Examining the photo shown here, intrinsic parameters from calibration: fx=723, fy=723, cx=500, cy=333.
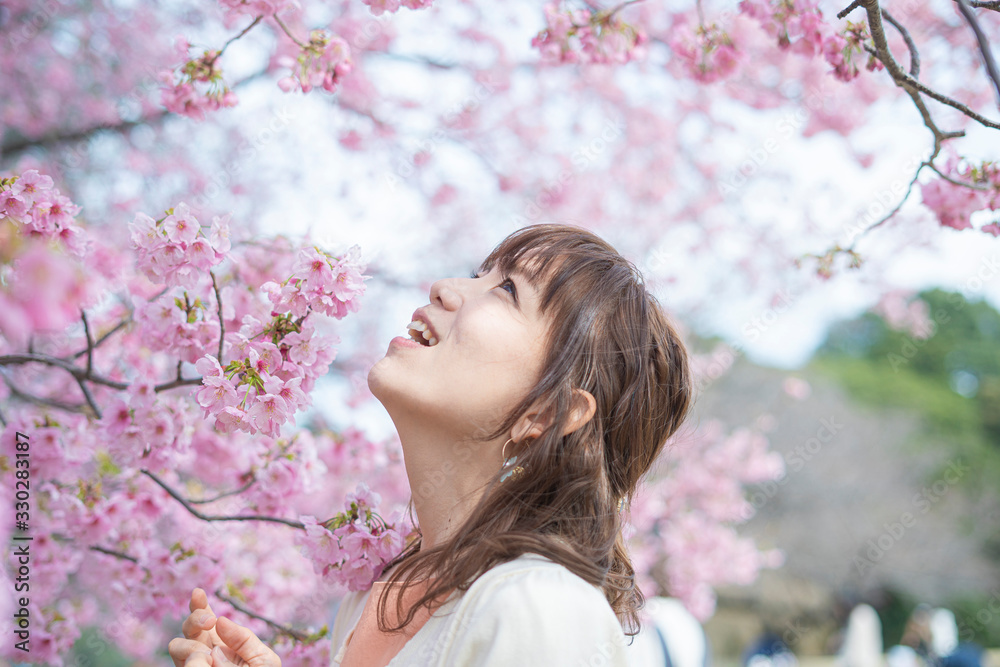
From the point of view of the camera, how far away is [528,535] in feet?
3.99

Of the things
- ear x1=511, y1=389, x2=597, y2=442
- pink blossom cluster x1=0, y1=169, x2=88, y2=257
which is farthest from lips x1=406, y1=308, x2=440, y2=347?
pink blossom cluster x1=0, y1=169, x2=88, y2=257

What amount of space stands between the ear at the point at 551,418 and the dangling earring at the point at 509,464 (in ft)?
0.10

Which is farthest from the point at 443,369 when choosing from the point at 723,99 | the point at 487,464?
the point at 723,99

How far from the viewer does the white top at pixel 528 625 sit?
3.22 feet

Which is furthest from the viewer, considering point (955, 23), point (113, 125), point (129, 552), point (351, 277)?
point (955, 23)

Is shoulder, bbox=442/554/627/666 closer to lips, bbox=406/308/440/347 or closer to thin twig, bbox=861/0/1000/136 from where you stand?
lips, bbox=406/308/440/347

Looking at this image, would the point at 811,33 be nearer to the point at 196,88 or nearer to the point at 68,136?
the point at 196,88

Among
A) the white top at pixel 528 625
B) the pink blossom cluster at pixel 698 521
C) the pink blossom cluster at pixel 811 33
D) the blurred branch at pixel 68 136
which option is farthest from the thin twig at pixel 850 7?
the pink blossom cluster at pixel 698 521

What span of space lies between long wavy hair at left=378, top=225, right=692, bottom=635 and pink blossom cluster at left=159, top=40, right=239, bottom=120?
99 centimetres

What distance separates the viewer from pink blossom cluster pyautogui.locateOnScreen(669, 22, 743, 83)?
2424mm

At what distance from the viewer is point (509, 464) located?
138 centimetres

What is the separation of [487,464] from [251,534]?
11.3 ft

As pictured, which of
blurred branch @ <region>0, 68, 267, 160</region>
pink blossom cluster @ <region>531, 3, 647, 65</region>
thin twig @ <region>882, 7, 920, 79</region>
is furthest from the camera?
blurred branch @ <region>0, 68, 267, 160</region>

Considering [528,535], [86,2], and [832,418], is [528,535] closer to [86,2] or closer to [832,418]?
[86,2]
